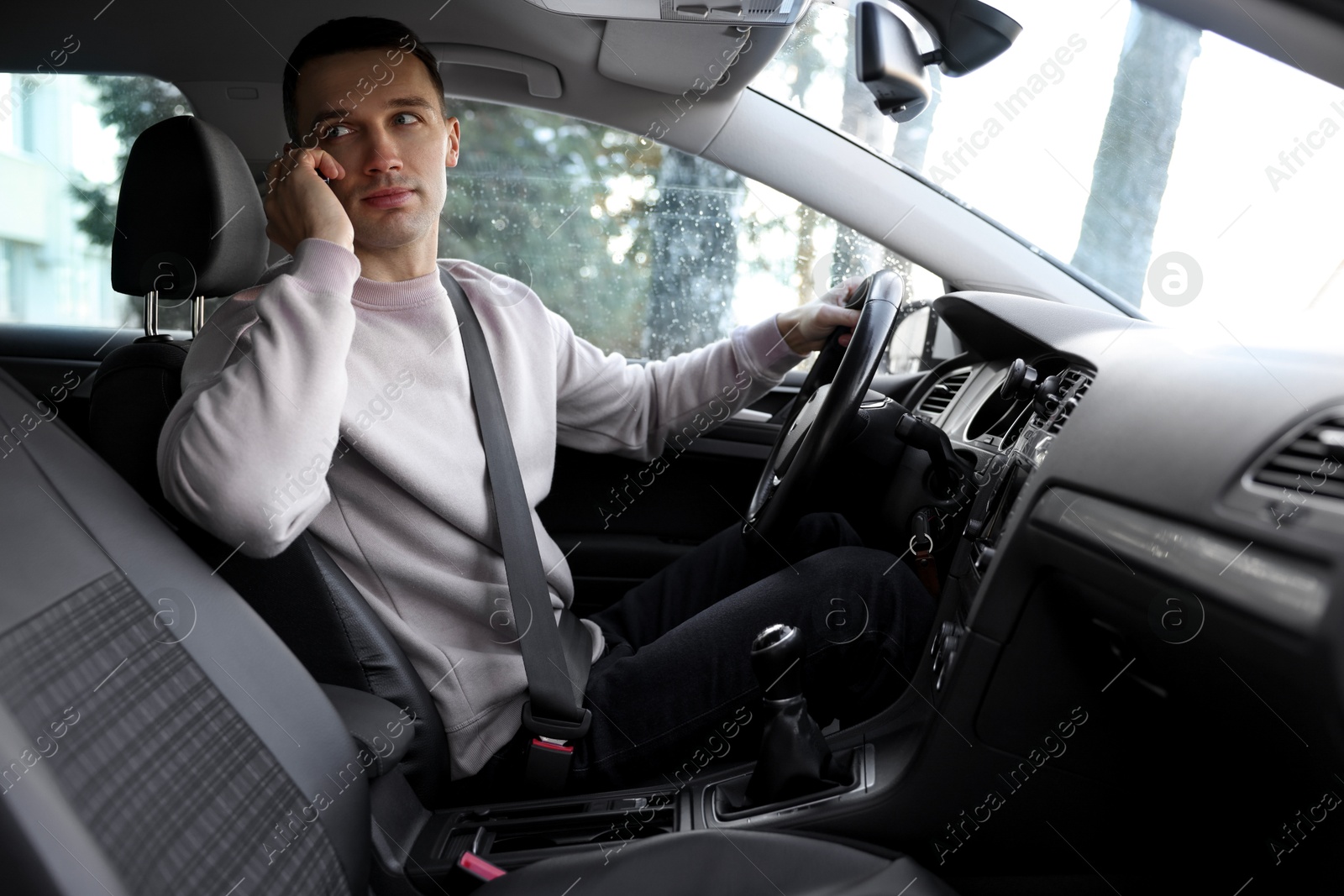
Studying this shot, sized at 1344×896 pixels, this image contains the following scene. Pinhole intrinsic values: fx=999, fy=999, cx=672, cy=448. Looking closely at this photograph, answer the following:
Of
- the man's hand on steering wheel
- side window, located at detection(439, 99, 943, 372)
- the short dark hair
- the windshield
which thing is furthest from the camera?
side window, located at detection(439, 99, 943, 372)

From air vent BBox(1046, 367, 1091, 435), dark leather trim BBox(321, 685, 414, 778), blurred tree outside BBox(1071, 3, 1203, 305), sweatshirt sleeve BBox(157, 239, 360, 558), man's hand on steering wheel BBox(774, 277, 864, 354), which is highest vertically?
blurred tree outside BBox(1071, 3, 1203, 305)

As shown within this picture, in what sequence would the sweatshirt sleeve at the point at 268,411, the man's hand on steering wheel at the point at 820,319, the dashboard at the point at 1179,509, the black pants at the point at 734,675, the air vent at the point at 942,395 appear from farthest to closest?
the air vent at the point at 942,395
the man's hand on steering wheel at the point at 820,319
the black pants at the point at 734,675
the sweatshirt sleeve at the point at 268,411
the dashboard at the point at 1179,509

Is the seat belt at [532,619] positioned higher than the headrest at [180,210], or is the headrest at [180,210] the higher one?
the headrest at [180,210]

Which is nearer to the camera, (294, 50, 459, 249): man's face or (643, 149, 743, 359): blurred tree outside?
(294, 50, 459, 249): man's face

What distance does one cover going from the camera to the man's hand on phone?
1.18 meters

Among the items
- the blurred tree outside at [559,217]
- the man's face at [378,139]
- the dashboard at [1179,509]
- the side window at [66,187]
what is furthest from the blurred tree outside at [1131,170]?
the side window at [66,187]

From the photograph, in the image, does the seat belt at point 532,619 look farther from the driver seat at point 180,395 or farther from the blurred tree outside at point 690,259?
the blurred tree outside at point 690,259

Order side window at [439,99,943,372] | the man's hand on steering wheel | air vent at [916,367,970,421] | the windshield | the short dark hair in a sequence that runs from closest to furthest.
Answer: the windshield < the short dark hair < the man's hand on steering wheel < air vent at [916,367,970,421] < side window at [439,99,943,372]

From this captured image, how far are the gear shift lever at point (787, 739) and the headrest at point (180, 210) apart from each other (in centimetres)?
79

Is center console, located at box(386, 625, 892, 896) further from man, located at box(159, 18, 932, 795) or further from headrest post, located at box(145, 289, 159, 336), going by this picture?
headrest post, located at box(145, 289, 159, 336)

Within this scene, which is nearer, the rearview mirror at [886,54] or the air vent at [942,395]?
the rearview mirror at [886,54]

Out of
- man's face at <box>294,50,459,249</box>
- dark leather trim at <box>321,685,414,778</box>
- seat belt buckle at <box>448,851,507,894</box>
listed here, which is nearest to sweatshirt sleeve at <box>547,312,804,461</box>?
man's face at <box>294,50,459,249</box>

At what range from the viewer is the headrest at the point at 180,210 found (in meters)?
1.17

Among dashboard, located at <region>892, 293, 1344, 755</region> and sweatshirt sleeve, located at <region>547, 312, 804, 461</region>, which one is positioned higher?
dashboard, located at <region>892, 293, 1344, 755</region>
